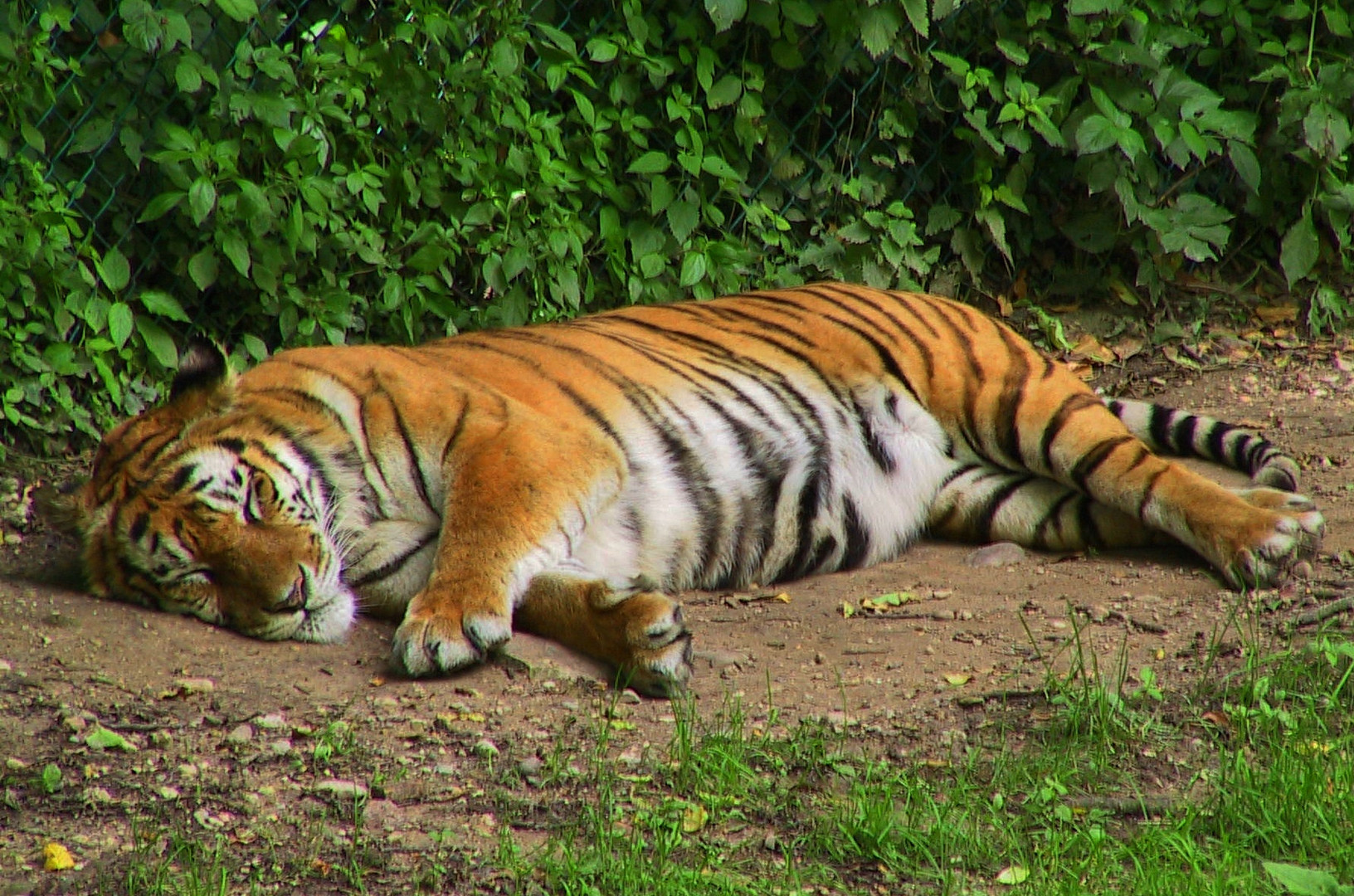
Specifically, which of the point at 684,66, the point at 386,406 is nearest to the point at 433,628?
the point at 386,406

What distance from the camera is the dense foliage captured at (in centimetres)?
429

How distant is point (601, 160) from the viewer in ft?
16.3

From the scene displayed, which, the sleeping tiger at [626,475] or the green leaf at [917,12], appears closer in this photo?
the sleeping tiger at [626,475]

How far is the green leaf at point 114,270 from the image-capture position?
4324 millimetres

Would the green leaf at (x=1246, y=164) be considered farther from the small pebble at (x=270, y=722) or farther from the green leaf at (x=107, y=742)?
the green leaf at (x=107, y=742)

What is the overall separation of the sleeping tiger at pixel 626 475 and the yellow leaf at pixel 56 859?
0.89 m

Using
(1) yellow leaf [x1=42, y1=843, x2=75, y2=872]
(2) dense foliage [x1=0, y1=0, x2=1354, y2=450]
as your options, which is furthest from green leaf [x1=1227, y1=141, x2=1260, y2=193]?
(1) yellow leaf [x1=42, y1=843, x2=75, y2=872]

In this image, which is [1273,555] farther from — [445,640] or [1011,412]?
[445,640]

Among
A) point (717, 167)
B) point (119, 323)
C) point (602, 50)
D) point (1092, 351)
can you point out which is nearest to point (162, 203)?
Answer: point (119, 323)

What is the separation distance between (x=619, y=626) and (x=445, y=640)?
383 mm

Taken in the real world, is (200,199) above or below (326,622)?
above

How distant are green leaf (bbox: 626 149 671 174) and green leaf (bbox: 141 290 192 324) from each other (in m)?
1.57

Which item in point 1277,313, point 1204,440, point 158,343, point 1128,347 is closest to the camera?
point 1204,440

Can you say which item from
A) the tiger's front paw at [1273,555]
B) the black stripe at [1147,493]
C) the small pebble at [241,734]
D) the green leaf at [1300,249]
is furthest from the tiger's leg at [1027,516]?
the small pebble at [241,734]
